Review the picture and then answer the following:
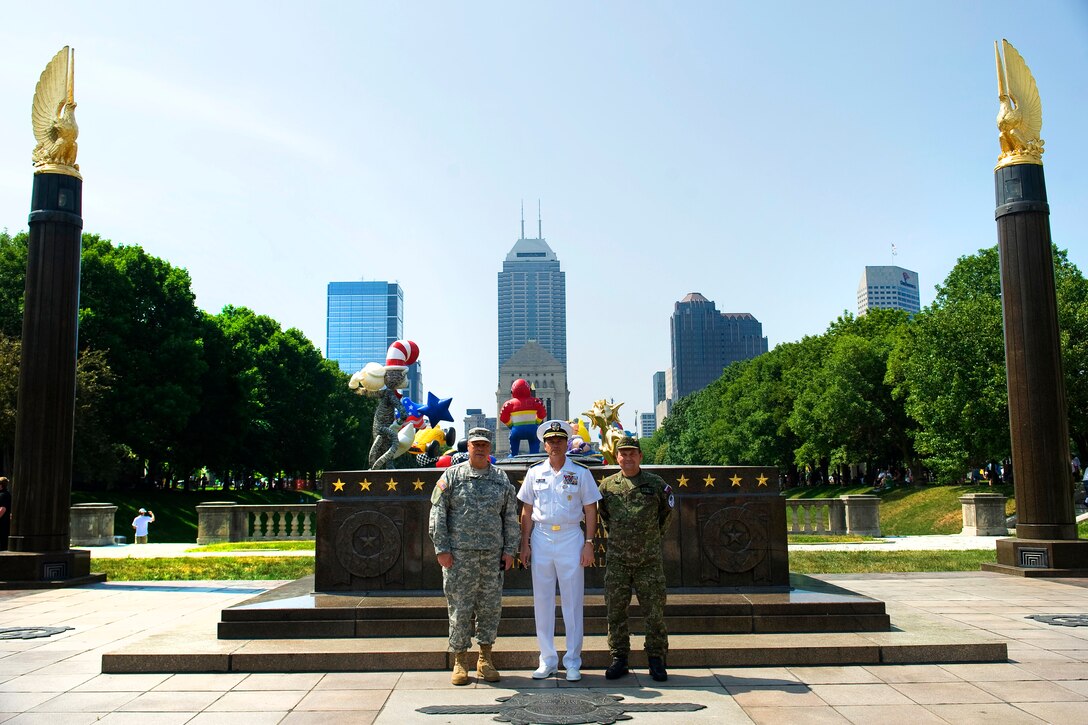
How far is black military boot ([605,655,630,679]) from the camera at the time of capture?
7.02 meters

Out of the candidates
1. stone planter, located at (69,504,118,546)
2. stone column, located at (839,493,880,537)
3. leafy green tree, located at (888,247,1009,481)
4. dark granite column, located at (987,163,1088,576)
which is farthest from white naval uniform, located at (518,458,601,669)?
leafy green tree, located at (888,247,1009,481)

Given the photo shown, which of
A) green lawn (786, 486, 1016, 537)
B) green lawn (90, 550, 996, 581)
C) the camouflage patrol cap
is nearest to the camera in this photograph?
the camouflage patrol cap

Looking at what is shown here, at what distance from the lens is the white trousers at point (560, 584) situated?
6.98 metres

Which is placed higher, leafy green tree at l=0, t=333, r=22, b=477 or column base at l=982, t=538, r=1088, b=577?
leafy green tree at l=0, t=333, r=22, b=477

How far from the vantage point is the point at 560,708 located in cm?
616

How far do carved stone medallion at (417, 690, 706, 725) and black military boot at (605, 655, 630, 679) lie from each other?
18.9 inches

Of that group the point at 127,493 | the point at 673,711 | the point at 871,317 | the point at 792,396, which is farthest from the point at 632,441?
the point at 792,396

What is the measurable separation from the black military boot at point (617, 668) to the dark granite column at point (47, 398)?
1066 cm

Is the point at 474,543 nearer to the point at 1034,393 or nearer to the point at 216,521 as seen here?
the point at 1034,393

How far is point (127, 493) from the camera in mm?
40312

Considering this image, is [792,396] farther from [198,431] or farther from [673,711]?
[673,711]

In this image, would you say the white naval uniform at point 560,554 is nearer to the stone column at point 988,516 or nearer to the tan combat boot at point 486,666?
the tan combat boot at point 486,666

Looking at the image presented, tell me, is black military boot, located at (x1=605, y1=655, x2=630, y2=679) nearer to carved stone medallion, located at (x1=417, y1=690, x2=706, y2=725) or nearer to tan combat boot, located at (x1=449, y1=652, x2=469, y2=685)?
carved stone medallion, located at (x1=417, y1=690, x2=706, y2=725)

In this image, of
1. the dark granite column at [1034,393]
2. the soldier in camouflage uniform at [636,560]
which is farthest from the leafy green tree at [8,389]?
the dark granite column at [1034,393]
